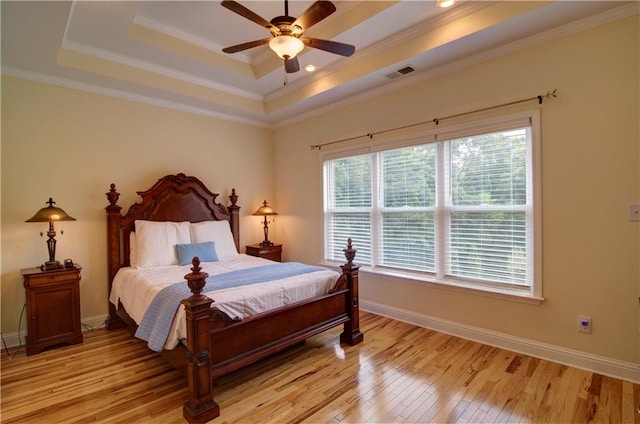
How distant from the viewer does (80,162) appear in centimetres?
362

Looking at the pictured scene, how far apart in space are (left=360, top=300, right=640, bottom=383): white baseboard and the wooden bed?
2.61 feet

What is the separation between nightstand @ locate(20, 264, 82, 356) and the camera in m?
3.01

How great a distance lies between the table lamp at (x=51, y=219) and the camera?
3041mm

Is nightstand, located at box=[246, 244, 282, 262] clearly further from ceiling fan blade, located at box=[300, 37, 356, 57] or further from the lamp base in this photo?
ceiling fan blade, located at box=[300, 37, 356, 57]

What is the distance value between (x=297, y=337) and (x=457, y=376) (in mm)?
1305

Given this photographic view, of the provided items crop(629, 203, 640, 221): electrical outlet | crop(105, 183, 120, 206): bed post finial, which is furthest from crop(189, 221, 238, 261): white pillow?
crop(629, 203, 640, 221): electrical outlet

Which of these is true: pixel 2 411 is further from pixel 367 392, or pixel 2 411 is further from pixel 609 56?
pixel 609 56

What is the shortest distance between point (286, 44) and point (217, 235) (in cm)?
275

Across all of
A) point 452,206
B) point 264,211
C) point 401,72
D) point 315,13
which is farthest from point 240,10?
point 264,211

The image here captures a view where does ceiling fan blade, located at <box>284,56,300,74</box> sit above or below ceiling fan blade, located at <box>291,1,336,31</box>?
below

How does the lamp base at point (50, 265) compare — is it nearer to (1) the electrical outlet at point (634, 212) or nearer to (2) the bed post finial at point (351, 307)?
(2) the bed post finial at point (351, 307)

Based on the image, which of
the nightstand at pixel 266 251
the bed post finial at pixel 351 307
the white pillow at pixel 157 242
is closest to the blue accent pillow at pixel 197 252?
the white pillow at pixel 157 242

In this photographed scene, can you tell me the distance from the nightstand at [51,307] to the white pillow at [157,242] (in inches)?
23.9

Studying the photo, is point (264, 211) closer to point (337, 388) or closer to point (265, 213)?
point (265, 213)
